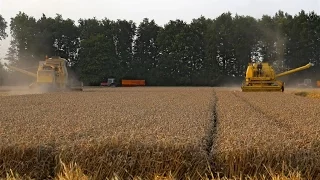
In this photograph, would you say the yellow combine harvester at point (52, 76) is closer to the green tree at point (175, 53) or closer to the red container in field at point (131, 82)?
the red container in field at point (131, 82)

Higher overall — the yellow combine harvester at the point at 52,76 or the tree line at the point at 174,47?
the tree line at the point at 174,47

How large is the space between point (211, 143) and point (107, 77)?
68.5 metres

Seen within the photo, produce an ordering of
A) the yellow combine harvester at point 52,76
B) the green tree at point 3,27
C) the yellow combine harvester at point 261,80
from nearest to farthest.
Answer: the yellow combine harvester at point 261,80 → the yellow combine harvester at point 52,76 → the green tree at point 3,27

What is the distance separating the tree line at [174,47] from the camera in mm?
75938

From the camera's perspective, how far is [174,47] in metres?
78.8

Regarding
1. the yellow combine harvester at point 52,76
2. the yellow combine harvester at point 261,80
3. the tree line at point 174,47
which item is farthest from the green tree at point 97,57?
the yellow combine harvester at point 261,80

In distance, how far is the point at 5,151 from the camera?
6613 mm

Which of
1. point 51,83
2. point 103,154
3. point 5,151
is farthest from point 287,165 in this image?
point 51,83

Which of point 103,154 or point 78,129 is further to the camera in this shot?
point 78,129

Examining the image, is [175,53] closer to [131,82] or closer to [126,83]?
[131,82]

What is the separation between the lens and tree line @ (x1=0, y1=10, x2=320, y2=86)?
75938mm

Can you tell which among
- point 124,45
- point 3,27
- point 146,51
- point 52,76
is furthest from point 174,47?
point 52,76

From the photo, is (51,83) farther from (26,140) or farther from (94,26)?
(94,26)

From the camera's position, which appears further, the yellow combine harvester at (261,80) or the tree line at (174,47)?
the tree line at (174,47)
